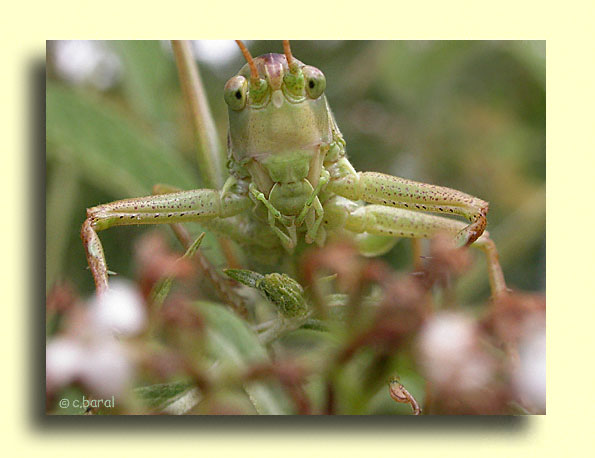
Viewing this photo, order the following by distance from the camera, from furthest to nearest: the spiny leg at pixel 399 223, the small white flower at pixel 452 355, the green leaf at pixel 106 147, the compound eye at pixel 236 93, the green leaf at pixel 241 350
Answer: the green leaf at pixel 106 147 < the spiny leg at pixel 399 223 < the compound eye at pixel 236 93 < the green leaf at pixel 241 350 < the small white flower at pixel 452 355

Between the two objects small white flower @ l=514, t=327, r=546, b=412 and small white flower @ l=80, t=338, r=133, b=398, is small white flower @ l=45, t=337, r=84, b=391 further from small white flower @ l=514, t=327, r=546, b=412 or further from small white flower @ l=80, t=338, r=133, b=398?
small white flower @ l=514, t=327, r=546, b=412

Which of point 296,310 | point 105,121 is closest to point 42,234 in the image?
point 105,121

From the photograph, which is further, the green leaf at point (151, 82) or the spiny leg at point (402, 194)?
the green leaf at point (151, 82)

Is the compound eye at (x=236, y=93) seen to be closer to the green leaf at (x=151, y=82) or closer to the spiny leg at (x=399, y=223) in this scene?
the spiny leg at (x=399, y=223)

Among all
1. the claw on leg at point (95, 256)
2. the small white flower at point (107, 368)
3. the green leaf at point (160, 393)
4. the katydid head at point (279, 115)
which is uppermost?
the katydid head at point (279, 115)

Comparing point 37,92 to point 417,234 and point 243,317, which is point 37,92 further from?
point 417,234

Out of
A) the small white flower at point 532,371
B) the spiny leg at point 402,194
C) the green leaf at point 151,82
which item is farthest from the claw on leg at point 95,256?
the small white flower at point 532,371

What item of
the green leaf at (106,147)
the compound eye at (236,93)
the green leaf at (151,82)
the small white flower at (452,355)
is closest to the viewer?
the small white flower at (452,355)

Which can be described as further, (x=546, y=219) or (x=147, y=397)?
(x=546, y=219)
